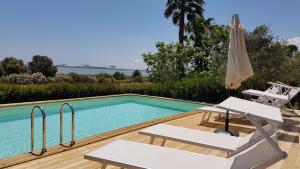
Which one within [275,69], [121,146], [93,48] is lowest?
[121,146]

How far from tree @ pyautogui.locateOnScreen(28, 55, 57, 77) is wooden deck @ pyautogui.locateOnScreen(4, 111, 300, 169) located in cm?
2828

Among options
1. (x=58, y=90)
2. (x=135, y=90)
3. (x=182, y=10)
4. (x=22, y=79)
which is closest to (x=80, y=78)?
(x=22, y=79)

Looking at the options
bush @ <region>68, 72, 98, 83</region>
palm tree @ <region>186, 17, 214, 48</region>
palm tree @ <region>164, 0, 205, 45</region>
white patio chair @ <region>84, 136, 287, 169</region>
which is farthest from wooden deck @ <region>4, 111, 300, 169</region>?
palm tree @ <region>164, 0, 205, 45</region>

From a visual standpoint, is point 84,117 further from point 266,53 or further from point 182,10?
point 182,10

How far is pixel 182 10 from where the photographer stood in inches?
893

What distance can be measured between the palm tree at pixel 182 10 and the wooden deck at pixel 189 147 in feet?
52.1

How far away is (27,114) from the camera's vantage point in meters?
9.67

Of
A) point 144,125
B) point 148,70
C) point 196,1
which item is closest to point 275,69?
point 144,125

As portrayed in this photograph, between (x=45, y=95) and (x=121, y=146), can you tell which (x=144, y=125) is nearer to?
(x=121, y=146)

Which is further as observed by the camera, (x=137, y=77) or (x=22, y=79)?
(x=137, y=77)

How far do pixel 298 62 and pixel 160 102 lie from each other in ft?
19.0

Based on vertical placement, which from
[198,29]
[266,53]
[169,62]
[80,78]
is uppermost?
[198,29]

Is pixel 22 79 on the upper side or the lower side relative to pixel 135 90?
upper

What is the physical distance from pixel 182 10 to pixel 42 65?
1799 cm
